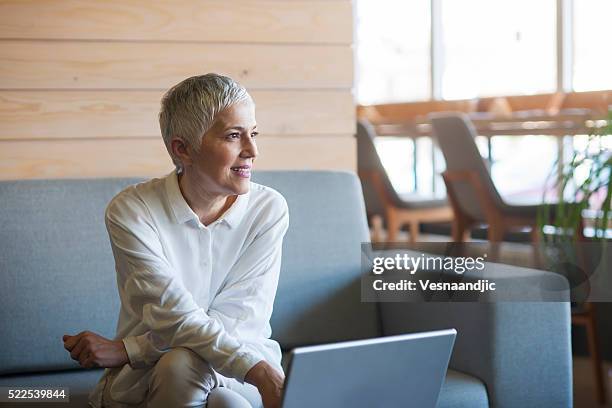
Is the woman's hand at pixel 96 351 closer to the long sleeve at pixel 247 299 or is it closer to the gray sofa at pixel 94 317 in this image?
the long sleeve at pixel 247 299

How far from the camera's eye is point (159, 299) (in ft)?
6.06

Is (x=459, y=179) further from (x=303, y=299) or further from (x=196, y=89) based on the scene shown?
(x=196, y=89)

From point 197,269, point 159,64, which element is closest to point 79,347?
point 197,269

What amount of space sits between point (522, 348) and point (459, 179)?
235 centimetres

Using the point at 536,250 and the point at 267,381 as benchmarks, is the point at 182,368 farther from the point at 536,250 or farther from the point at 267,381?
the point at 536,250

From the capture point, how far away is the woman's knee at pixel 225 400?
1.75m

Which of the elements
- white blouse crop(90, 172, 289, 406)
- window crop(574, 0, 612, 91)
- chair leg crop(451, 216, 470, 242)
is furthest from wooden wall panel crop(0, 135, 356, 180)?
window crop(574, 0, 612, 91)

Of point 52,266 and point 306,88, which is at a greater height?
point 306,88

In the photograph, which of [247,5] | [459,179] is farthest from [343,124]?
[459,179]

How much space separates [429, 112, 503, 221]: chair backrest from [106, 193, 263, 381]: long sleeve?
264 centimetres

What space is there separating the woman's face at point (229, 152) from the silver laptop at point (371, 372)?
19.2 inches

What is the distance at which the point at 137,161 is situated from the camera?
268cm

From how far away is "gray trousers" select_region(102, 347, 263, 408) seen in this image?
1.77m

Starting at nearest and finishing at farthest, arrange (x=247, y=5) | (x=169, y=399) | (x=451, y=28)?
(x=169, y=399)
(x=247, y=5)
(x=451, y=28)
